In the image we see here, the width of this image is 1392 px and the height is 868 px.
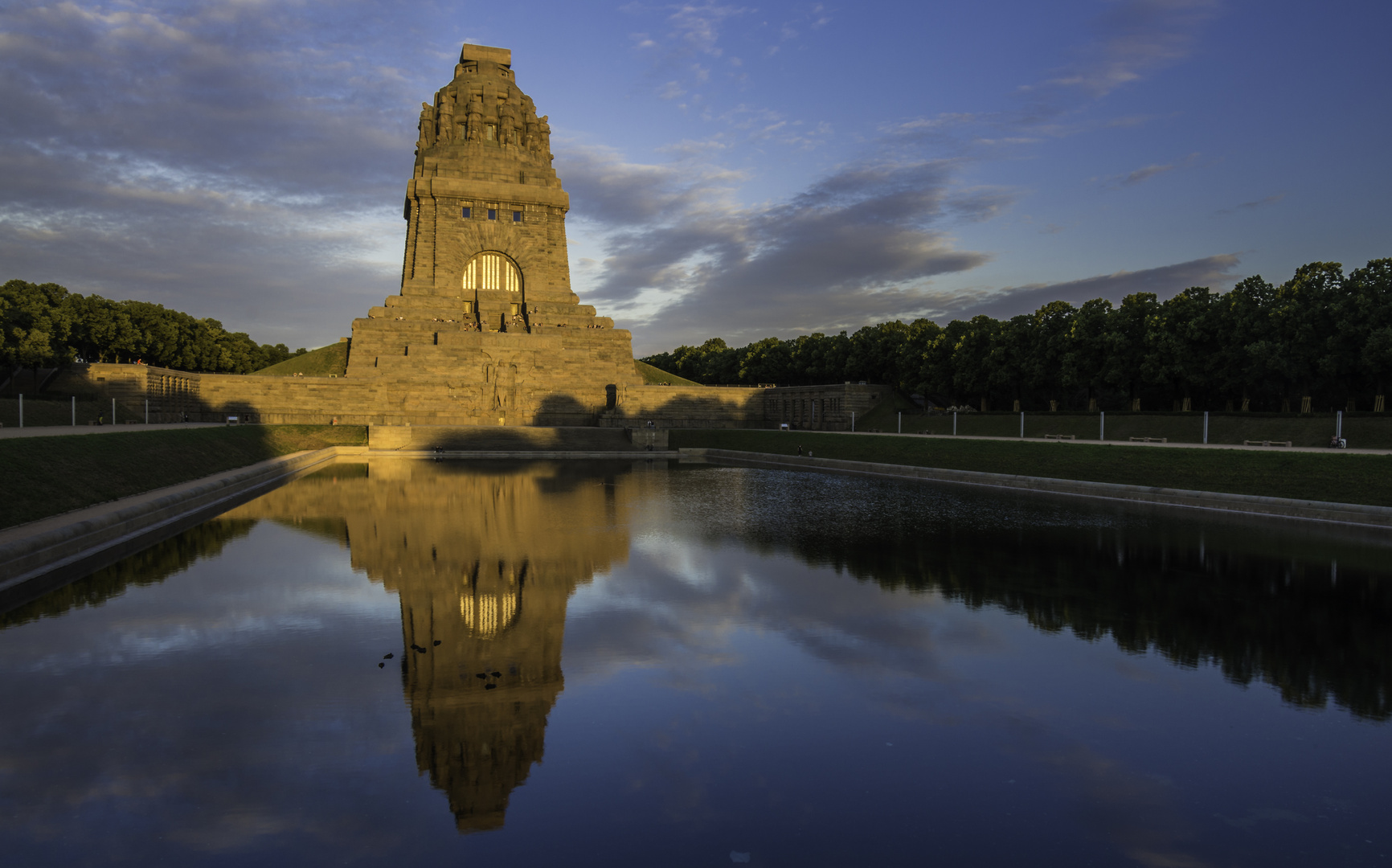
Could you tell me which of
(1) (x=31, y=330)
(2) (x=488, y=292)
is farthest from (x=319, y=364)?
(1) (x=31, y=330)

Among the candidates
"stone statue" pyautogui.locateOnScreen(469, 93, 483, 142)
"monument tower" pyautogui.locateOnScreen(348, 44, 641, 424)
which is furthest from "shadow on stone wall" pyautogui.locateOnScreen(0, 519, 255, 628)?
"stone statue" pyautogui.locateOnScreen(469, 93, 483, 142)

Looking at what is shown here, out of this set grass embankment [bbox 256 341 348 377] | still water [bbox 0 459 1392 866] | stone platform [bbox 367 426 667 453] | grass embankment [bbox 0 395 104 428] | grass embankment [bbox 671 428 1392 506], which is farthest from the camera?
grass embankment [bbox 256 341 348 377]

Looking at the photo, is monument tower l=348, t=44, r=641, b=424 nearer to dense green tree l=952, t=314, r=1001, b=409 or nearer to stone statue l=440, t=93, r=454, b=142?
stone statue l=440, t=93, r=454, b=142

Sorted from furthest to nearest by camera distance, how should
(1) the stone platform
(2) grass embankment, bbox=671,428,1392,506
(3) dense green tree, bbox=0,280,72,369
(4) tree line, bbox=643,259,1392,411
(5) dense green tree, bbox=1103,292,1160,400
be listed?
(5) dense green tree, bbox=1103,292,1160,400 → (1) the stone platform → (3) dense green tree, bbox=0,280,72,369 → (4) tree line, bbox=643,259,1392,411 → (2) grass embankment, bbox=671,428,1392,506

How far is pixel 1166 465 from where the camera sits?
23.9 metres

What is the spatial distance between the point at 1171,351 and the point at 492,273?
180ft

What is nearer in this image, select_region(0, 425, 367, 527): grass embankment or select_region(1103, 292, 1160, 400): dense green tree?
select_region(0, 425, 367, 527): grass embankment

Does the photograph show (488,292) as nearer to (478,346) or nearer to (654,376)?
(478,346)

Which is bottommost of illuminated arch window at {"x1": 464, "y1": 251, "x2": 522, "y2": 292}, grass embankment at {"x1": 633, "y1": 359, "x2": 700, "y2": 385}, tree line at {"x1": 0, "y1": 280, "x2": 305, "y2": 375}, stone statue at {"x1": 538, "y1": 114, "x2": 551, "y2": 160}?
grass embankment at {"x1": 633, "y1": 359, "x2": 700, "y2": 385}

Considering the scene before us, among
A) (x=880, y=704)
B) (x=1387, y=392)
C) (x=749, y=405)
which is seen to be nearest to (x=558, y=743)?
(x=880, y=704)

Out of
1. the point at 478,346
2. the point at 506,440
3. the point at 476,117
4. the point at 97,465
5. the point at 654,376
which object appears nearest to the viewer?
the point at 97,465

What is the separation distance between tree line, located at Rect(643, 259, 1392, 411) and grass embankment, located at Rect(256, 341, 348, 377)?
4786 cm

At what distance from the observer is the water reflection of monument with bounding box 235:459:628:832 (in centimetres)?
564

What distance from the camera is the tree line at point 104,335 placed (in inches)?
1779
